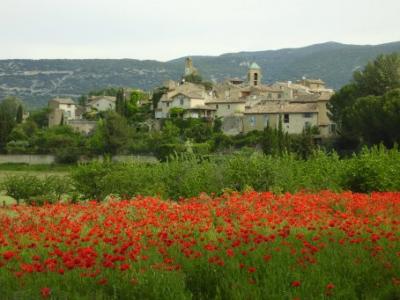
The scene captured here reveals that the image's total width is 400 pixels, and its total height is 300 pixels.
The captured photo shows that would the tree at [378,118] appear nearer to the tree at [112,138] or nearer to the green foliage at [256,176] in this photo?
the tree at [112,138]

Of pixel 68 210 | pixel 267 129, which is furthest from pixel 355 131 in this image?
pixel 68 210

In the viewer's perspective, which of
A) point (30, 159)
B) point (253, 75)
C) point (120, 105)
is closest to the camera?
point (30, 159)

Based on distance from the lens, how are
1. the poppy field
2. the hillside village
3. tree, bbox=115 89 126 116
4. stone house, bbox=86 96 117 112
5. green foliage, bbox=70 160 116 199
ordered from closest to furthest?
1. the poppy field
2. green foliage, bbox=70 160 116 199
3. the hillside village
4. tree, bbox=115 89 126 116
5. stone house, bbox=86 96 117 112

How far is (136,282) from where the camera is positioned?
30.8 feet

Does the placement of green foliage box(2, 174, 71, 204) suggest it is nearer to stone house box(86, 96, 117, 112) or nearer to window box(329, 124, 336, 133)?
window box(329, 124, 336, 133)

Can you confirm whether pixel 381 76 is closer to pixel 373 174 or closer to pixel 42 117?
pixel 373 174

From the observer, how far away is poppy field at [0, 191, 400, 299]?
944 cm

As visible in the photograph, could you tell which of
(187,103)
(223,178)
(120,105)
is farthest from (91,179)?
(120,105)

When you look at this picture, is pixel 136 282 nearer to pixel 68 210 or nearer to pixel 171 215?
pixel 171 215

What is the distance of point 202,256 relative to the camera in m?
10.9

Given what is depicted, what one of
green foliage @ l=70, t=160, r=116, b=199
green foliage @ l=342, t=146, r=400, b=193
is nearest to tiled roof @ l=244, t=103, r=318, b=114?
green foliage @ l=70, t=160, r=116, b=199

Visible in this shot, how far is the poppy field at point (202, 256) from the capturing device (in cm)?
944

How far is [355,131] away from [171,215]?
54482mm

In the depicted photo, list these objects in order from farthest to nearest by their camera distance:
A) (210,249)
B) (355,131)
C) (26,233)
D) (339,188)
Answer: (355,131)
(339,188)
(26,233)
(210,249)
